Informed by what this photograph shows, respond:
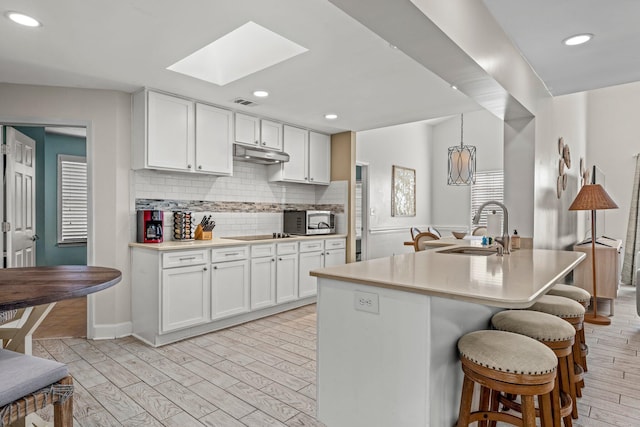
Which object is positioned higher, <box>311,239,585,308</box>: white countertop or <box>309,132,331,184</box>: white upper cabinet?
<box>309,132,331,184</box>: white upper cabinet

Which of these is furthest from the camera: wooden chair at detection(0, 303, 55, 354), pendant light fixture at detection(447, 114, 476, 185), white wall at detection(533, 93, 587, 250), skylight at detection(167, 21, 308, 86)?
pendant light fixture at detection(447, 114, 476, 185)

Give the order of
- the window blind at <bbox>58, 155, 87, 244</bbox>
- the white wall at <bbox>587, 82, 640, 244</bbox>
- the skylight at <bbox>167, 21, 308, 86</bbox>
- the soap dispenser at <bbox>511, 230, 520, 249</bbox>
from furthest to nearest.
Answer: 1. the white wall at <bbox>587, 82, 640, 244</bbox>
2. the window blind at <bbox>58, 155, 87, 244</bbox>
3. the soap dispenser at <bbox>511, 230, 520, 249</bbox>
4. the skylight at <bbox>167, 21, 308, 86</bbox>

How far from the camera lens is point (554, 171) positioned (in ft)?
13.3

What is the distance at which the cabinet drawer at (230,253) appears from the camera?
144 inches

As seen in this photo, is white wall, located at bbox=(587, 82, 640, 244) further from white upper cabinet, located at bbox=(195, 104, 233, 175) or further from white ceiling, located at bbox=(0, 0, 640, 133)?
white upper cabinet, located at bbox=(195, 104, 233, 175)

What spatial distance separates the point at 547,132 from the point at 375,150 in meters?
3.30

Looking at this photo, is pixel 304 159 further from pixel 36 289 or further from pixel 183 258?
pixel 36 289

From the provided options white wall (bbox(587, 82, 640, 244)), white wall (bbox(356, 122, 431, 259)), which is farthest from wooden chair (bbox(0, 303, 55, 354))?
white wall (bbox(587, 82, 640, 244))

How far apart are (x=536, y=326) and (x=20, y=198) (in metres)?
4.93

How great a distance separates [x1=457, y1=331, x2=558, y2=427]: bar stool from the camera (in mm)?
1434

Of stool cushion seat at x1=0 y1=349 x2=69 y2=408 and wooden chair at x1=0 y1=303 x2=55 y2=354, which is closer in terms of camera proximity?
stool cushion seat at x1=0 y1=349 x2=69 y2=408

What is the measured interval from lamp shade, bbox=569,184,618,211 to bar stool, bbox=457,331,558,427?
11.0 feet

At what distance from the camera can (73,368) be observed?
2828mm

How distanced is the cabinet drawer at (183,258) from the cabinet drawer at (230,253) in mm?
100
